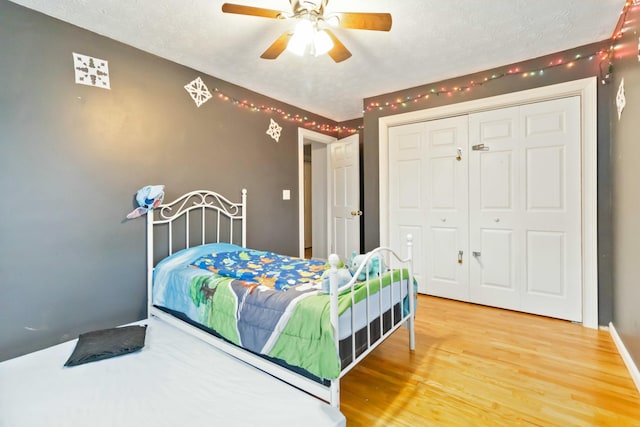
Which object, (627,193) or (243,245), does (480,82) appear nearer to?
(627,193)

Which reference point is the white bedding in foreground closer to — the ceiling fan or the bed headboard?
the bed headboard

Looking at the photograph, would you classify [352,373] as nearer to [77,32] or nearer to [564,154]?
[564,154]

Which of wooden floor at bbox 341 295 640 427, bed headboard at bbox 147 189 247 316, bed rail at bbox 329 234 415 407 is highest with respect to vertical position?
bed headboard at bbox 147 189 247 316

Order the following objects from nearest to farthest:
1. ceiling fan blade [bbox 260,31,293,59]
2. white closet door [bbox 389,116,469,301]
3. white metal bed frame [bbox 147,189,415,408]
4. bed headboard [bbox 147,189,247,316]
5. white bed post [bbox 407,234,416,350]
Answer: white metal bed frame [bbox 147,189,415,408] < ceiling fan blade [bbox 260,31,293,59] < white bed post [bbox 407,234,416,350] < bed headboard [bbox 147,189,247,316] < white closet door [bbox 389,116,469,301]

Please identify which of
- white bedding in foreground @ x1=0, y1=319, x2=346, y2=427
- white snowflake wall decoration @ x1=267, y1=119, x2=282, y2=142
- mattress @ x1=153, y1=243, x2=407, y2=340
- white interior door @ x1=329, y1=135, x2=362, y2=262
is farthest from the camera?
white interior door @ x1=329, y1=135, x2=362, y2=262

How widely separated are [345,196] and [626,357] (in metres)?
3.12

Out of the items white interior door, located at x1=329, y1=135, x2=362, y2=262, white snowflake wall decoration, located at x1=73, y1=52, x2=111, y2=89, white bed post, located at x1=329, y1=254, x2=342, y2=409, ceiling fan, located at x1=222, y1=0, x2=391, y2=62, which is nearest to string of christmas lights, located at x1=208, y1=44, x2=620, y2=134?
white interior door, located at x1=329, y1=135, x2=362, y2=262

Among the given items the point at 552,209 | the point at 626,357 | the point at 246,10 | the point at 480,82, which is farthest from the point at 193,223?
the point at 626,357

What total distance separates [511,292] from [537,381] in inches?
51.3

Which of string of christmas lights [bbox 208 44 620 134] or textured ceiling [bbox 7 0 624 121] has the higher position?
textured ceiling [bbox 7 0 624 121]

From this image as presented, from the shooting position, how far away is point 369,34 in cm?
224

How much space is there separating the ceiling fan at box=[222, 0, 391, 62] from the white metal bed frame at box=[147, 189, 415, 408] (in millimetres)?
1352

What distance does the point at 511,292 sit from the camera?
293 centimetres

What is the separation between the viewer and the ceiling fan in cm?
165
